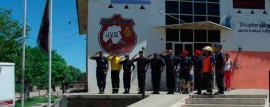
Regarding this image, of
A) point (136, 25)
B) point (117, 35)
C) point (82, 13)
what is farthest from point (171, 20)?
point (82, 13)

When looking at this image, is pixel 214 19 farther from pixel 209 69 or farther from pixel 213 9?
pixel 209 69

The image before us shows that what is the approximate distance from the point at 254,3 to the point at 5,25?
65.6ft

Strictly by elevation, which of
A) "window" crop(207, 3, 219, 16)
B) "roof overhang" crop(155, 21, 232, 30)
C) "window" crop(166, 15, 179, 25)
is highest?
"window" crop(207, 3, 219, 16)

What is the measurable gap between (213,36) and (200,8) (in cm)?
148

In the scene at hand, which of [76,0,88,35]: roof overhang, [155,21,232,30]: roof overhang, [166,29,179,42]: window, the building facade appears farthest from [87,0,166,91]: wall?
[76,0,88,35]: roof overhang

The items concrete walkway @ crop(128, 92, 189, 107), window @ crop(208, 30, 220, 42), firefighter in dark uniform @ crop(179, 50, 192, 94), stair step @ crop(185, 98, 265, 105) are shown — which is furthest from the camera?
window @ crop(208, 30, 220, 42)

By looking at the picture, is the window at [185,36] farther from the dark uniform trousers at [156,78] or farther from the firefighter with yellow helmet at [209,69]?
the firefighter with yellow helmet at [209,69]

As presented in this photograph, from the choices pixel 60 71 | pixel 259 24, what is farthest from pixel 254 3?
pixel 60 71

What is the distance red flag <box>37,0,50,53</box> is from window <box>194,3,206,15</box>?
300 inches

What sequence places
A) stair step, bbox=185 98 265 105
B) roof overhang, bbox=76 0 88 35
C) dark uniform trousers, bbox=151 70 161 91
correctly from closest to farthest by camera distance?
stair step, bbox=185 98 265 105 → dark uniform trousers, bbox=151 70 161 91 → roof overhang, bbox=76 0 88 35

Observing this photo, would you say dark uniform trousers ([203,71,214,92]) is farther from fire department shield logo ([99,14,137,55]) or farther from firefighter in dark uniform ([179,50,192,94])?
fire department shield logo ([99,14,137,55])

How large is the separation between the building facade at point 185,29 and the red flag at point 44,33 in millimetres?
3255

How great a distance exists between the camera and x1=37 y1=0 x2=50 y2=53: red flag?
54.3 feet

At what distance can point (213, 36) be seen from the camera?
21.1m
